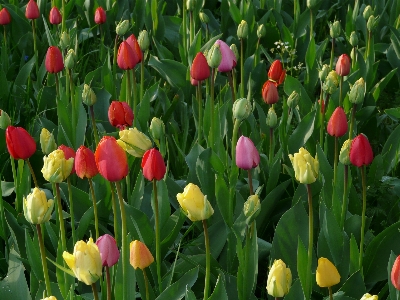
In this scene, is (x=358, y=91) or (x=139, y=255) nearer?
(x=139, y=255)

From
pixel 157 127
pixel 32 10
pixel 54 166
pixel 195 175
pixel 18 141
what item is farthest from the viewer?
pixel 32 10

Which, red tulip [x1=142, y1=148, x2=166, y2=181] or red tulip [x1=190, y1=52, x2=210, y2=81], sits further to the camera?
red tulip [x1=190, y1=52, x2=210, y2=81]

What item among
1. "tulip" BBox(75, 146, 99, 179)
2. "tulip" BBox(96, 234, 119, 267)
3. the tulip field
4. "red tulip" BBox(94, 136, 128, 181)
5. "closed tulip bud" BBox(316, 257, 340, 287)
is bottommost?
the tulip field

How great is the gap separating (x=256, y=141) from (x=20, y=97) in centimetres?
105

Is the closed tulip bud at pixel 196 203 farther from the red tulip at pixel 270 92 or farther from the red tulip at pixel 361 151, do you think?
the red tulip at pixel 270 92

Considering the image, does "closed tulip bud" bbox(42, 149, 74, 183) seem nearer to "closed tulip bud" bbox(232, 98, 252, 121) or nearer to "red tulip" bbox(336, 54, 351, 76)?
"closed tulip bud" bbox(232, 98, 252, 121)

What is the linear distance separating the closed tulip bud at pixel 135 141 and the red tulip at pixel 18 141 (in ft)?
0.76

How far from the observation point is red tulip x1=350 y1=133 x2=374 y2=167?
5.66 ft

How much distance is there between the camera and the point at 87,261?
4.02 ft

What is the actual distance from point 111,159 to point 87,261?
0.26m

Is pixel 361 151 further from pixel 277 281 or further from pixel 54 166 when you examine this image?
pixel 54 166

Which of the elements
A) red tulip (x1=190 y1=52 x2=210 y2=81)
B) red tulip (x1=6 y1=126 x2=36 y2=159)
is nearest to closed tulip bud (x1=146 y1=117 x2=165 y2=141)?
red tulip (x1=190 y1=52 x2=210 y2=81)

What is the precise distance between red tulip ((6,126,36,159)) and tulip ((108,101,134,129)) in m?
0.39

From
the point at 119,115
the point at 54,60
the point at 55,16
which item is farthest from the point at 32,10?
the point at 119,115
